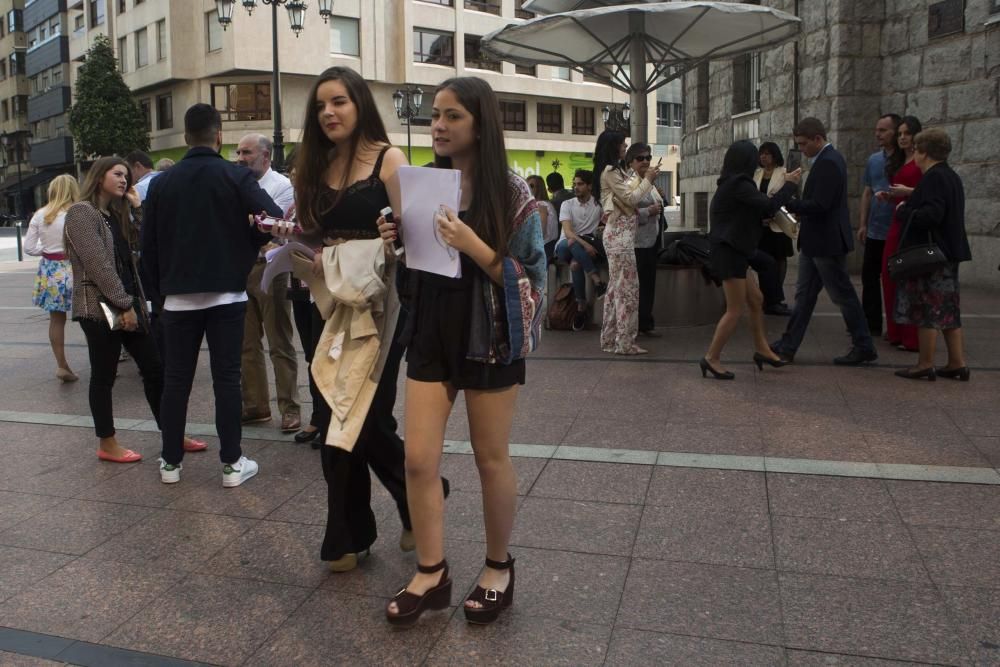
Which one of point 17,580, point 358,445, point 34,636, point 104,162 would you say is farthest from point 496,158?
point 104,162

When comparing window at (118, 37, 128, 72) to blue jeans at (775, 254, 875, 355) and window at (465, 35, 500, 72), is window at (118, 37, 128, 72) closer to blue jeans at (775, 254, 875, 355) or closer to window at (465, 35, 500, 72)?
window at (465, 35, 500, 72)

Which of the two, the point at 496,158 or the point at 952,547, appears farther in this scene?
the point at 952,547

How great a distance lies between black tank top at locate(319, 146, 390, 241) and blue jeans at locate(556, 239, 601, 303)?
20.2 feet

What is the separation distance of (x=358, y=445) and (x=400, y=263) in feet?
2.42

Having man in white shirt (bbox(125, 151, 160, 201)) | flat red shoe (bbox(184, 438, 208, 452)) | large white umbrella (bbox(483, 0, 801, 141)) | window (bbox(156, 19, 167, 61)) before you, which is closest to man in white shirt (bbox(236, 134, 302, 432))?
flat red shoe (bbox(184, 438, 208, 452))

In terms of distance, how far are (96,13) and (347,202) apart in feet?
186

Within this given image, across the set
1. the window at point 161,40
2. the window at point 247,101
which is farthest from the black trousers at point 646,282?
the window at point 161,40

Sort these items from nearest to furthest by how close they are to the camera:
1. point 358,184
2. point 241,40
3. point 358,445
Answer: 1. point 358,184
2. point 358,445
3. point 241,40

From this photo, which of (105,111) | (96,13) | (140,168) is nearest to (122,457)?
(140,168)

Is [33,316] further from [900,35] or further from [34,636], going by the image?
[900,35]

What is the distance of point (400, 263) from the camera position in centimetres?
325

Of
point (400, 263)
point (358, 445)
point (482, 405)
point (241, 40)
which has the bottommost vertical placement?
point (358, 445)

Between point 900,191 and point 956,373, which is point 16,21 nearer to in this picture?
point 900,191

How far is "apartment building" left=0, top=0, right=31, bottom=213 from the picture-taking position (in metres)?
66.6
